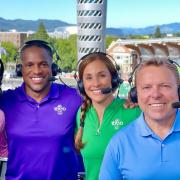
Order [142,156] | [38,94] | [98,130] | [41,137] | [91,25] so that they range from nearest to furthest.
Result: [142,156], [98,130], [41,137], [38,94], [91,25]

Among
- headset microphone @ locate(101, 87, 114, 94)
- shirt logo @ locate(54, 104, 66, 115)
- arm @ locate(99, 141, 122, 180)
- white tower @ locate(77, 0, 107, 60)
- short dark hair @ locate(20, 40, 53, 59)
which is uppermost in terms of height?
white tower @ locate(77, 0, 107, 60)

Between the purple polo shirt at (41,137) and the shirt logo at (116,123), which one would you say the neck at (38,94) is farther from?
the shirt logo at (116,123)

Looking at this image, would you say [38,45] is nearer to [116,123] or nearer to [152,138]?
[116,123]

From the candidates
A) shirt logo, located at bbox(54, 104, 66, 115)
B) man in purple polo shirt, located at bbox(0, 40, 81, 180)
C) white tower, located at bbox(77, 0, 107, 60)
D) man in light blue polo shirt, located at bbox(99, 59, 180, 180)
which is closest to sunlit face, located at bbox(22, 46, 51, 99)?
man in purple polo shirt, located at bbox(0, 40, 81, 180)

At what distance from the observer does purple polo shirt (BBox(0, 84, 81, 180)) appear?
279cm

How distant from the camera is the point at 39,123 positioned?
9.23 feet

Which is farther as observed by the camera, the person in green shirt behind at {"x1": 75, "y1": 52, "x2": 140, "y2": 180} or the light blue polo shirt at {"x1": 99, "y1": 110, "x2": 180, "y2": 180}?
the person in green shirt behind at {"x1": 75, "y1": 52, "x2": 140, "y2": 180}

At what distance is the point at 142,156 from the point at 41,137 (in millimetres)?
1002

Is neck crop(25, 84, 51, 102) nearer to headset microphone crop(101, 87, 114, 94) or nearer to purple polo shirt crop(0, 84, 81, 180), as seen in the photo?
purple polo shirt crop(0, 84, 81, 180)

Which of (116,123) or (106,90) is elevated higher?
(106,90)

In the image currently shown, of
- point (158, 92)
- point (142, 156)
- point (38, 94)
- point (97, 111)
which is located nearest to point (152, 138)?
point (142, 156)

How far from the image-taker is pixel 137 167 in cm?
192

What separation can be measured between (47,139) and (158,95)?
1038 millimetres

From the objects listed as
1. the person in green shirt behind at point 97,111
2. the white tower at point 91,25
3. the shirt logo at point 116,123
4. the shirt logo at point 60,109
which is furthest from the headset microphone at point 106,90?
the white tower at point 91,25
